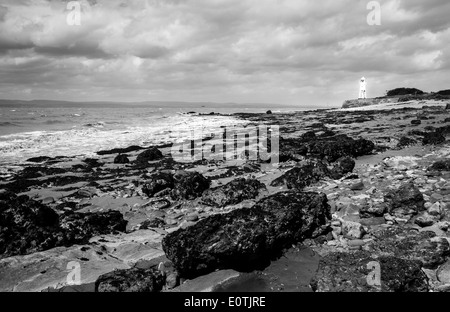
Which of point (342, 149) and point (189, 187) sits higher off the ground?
point (342, 149)

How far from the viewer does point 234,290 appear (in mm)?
4898

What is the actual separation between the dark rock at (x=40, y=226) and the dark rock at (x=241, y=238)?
2.48m

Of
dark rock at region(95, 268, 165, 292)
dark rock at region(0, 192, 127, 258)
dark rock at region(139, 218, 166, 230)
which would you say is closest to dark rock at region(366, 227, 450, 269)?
dark rock at region(95, 268, 165, 292)

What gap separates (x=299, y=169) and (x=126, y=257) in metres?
5.78

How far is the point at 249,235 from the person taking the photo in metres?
5.37

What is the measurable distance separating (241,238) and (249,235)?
5.9 inches

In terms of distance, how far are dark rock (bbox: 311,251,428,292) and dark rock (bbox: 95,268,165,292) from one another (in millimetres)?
2409

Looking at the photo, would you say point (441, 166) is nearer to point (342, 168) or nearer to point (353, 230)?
point (342, 168)

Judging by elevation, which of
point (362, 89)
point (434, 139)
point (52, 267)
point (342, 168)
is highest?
point (362, 89)

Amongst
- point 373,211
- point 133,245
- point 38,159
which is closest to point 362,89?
point 38,159

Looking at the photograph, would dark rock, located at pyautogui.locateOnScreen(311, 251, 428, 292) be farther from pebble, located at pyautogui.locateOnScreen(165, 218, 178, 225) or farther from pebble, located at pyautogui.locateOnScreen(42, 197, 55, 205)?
pebble, located at pyautogui.locateOnScreen(42, 197, 55, 205)

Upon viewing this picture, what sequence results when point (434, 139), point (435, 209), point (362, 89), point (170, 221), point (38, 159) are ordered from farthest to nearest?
point (362, 89) < point (38, 159) < point (434, 139) < point (170, 221) < point (435, 209)

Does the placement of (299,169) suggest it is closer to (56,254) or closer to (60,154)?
(56,254)
